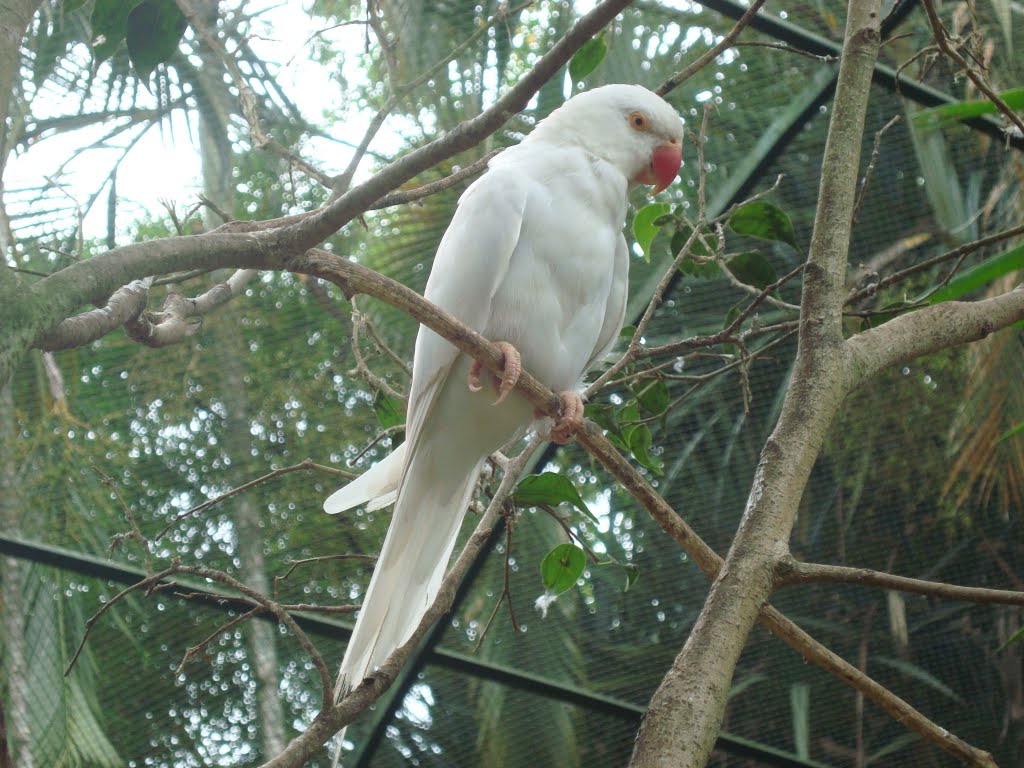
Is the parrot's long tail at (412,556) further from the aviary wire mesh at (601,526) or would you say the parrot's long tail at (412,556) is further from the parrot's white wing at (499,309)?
the aviary wire mesh at (601,526)

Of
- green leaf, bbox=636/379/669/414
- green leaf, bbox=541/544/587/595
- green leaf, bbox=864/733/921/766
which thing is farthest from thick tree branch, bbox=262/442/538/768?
green leaf, bbox=864/733/921/766

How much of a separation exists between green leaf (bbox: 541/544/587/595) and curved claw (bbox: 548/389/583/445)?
0.63ft

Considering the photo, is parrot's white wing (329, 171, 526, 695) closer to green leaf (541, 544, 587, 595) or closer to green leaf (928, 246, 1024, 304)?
green leaf (541, 544, 587, 595)

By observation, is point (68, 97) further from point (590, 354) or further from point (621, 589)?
point (621, 589)

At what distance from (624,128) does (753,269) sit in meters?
0.45

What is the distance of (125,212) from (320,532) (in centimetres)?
83

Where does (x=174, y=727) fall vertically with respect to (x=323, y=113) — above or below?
below

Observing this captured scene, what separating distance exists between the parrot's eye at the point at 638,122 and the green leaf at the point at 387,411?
0.74m

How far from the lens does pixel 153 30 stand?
146 cm

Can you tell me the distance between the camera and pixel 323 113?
7.22 ft

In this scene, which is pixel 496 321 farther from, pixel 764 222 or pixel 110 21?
pixel 110 21

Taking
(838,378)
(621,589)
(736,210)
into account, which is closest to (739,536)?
(838,378)

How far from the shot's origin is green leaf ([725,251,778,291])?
1.71 m

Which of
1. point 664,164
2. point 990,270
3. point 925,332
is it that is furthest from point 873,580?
point 664,164
